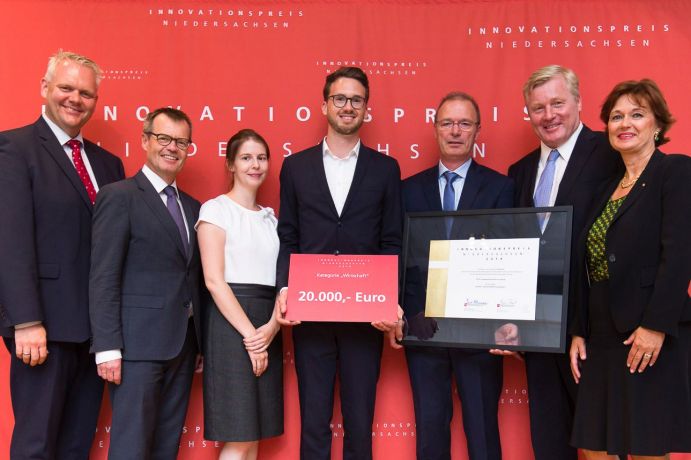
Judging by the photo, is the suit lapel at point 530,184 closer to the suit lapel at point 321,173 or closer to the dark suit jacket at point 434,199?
the dark suit jacket at point 434,199

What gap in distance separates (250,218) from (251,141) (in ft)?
1.24

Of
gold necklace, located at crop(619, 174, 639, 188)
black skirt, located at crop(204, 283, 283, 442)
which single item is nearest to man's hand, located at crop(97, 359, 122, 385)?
black skirt, located at crop(204, 283, 283, 442)

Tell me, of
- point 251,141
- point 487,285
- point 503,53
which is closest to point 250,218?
point 251,141

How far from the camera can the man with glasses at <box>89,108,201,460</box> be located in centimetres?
226

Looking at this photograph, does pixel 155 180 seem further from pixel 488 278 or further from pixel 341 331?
pixel 488 278

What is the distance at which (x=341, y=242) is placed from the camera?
2582 millimetres

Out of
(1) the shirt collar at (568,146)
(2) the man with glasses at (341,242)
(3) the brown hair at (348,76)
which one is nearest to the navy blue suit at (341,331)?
(2) the man with glasses at (341,242)

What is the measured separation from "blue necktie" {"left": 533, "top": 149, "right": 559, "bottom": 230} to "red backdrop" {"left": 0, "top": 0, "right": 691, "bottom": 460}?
1.65 ft

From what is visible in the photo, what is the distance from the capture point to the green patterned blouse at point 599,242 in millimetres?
2159

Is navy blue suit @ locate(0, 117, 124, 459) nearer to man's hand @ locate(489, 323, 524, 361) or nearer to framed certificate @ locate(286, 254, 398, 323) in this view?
framed certificate @ locate(286, 254, 398, 323)

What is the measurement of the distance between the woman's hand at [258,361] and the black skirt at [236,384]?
2 centimetres

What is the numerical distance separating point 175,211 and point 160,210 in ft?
0.41

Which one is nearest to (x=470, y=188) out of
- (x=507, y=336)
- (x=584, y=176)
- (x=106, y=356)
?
(x=584, y=176)

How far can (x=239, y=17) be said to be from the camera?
3.18 metres
